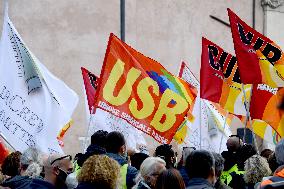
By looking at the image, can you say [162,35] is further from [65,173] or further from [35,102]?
[65,173]

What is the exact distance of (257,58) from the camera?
9.66 meters

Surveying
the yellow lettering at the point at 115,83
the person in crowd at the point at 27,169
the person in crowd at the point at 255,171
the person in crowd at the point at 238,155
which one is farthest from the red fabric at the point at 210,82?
the person in crowd at the point at 27,169

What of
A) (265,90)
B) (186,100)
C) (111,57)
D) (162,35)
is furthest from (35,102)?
(162,35)

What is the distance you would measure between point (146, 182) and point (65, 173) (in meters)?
0.63

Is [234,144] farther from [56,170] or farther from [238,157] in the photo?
[56,170]

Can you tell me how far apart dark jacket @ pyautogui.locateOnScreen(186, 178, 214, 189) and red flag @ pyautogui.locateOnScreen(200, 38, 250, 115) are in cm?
574

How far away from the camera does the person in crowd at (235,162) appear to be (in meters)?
7.95

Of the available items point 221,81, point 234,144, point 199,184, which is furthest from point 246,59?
point 199,184

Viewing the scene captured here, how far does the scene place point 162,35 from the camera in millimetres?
22984

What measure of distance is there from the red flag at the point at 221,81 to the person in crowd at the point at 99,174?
6.08m

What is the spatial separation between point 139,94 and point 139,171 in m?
3.32

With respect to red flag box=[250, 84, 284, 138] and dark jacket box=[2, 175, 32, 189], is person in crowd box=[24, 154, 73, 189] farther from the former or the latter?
red flag box=[250, 84, 284, 138]

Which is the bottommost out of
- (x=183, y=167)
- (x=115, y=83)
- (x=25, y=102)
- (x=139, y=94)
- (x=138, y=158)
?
(x=183, y=167)

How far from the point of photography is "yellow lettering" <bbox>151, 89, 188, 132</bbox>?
9781 millimetres
